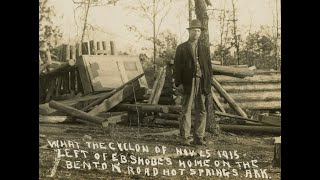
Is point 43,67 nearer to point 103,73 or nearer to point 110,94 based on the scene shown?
point 103,73

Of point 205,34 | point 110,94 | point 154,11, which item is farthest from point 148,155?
point 154,11

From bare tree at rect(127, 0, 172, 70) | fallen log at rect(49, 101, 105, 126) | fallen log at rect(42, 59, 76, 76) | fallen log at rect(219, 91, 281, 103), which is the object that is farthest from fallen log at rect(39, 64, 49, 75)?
fallen log at rect(219, 91, 281, 103)

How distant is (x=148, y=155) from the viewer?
7543 millimetres

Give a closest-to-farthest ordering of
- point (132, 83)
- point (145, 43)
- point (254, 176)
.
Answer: point (254, 176)
point (145, 43)
point (132, 83)

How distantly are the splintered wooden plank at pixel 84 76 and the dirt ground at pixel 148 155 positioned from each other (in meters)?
0.75

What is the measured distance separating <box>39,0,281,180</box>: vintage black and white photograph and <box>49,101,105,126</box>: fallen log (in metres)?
0.02

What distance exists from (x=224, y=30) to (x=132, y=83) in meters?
1.66

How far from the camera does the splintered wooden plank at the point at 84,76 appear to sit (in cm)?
851

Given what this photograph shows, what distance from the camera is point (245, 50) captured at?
7.61m

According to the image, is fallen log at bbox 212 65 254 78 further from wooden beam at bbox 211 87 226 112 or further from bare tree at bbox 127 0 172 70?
bare tree at bbox 127 0 172 70

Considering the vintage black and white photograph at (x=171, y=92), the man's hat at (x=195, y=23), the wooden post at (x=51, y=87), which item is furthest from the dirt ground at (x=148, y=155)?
the man's hat at (x=195, y=23)

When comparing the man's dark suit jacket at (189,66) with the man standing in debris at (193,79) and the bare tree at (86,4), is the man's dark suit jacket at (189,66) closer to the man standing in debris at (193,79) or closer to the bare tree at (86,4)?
the man standing in debris at (193,79)
